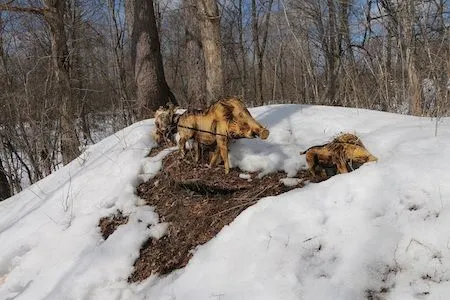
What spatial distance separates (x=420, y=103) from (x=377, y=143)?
2.40m

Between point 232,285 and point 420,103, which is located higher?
point 420,103

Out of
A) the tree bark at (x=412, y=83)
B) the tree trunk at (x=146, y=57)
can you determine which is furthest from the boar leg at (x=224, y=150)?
the tree trunk at (x=146, y=57)

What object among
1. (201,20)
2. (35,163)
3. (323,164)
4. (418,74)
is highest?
(201,20)

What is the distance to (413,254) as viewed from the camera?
2232 millimetres

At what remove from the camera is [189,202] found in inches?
124

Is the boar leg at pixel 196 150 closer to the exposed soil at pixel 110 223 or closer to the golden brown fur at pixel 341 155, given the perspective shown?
the exposed soil at pixel 110 223

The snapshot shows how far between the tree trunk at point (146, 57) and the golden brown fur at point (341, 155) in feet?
Answer: 14.4

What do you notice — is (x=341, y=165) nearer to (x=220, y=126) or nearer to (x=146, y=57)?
(x=220, y=126)

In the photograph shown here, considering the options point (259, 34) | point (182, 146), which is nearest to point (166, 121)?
point (182, 146)

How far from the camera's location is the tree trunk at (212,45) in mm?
3709

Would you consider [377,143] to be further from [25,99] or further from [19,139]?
[19,139]

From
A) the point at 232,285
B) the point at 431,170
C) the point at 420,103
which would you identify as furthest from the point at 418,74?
the point at 232,285

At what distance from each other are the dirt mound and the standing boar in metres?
0.17

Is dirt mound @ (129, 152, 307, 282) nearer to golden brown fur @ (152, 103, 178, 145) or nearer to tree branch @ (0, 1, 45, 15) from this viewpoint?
golden brown fur @ (152, 103, 178, 145)
